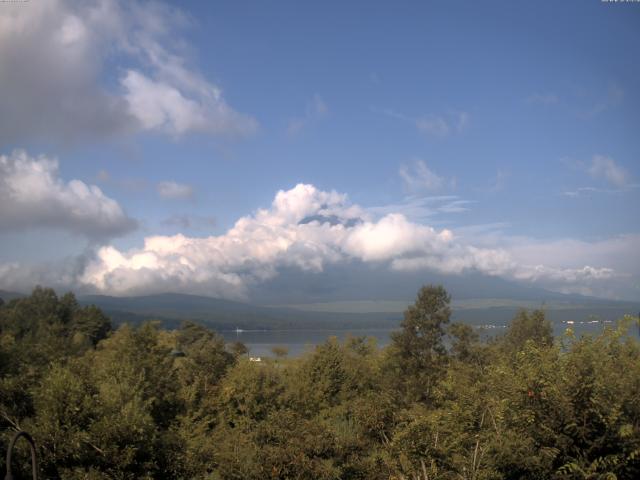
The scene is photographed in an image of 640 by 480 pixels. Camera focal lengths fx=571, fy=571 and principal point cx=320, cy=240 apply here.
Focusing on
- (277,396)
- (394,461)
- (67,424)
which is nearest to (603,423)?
(394,461)

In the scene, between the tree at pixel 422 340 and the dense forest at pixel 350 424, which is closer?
the dense forest at pixel 350 424

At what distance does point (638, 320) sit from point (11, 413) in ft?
74.5

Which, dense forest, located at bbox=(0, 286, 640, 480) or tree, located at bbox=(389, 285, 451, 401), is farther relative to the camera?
tree, located at bbox=(389, 285, 451, 401)

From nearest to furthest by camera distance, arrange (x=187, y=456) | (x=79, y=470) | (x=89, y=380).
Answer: (x=79, y=470) < (x=187, y=456) < (x=89, y=380)

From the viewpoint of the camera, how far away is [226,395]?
36.4 meters

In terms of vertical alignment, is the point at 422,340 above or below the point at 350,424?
above

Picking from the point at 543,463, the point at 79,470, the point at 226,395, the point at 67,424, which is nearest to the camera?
the point at 543,463

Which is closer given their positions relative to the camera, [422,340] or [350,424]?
[350,424]

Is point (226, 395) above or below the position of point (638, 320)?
below

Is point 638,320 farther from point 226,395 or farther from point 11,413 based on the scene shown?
point 226,395

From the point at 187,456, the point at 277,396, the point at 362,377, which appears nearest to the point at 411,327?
the point at 362,377

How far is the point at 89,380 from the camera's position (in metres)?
22.5

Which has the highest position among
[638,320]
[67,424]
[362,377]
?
[638,320]

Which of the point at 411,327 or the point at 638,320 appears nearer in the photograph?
the point at 638,320
